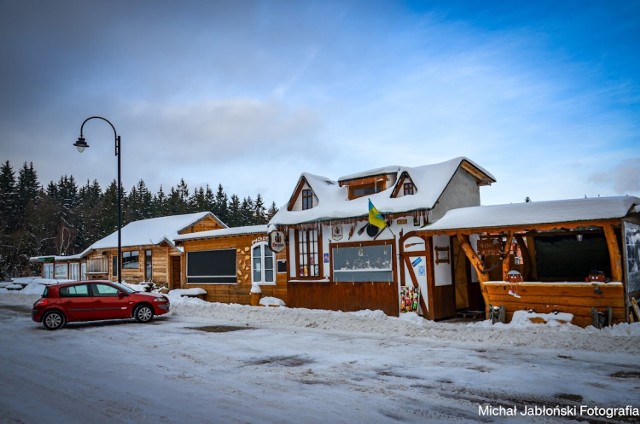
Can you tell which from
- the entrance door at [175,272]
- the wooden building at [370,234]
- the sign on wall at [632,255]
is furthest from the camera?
the entrance door at [175,272]

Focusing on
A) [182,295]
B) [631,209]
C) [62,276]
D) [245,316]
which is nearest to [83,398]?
[245,316]

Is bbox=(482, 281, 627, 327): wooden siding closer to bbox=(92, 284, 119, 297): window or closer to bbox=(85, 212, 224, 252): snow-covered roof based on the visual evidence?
bbox=(92, 284, 119, 297): window

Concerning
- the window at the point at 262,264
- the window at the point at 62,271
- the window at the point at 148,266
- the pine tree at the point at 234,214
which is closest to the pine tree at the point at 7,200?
the window at the point at 62,271

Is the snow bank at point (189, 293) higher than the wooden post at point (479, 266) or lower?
lower

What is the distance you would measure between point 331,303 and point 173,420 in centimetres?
1263

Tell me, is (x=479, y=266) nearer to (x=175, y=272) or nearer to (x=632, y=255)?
(x=632, y=255)

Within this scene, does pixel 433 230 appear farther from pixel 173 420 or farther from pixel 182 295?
pixel 182 295

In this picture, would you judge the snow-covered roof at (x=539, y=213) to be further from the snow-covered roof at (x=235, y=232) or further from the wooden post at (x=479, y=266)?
the snow-covered roof at (x=235, y=232)

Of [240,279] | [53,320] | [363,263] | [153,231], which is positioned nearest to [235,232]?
[240,279]

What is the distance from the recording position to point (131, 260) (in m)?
34.5

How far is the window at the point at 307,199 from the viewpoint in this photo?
20250mm

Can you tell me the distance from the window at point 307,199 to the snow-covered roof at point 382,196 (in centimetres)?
34

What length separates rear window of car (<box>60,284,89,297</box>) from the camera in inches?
617

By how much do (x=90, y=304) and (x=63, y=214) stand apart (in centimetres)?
6937
